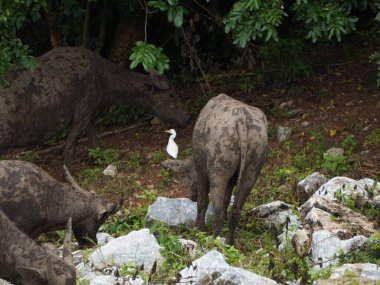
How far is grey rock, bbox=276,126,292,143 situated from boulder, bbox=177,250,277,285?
15.3 feet

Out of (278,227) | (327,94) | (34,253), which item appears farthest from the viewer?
(327,94)

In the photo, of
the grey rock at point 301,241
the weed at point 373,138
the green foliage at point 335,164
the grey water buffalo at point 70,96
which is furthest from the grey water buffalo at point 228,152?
the grey water buffalo at point 70,96

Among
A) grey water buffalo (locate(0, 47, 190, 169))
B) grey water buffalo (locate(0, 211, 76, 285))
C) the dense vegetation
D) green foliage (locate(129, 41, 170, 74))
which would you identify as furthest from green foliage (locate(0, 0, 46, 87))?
grey water buffalo (locate(0, 211, 76, 285))

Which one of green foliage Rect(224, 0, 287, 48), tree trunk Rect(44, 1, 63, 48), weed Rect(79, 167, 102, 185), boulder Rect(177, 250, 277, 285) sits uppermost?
green foliage Rect(224, 0, 287, 48)

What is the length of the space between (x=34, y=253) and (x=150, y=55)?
11.2 ft

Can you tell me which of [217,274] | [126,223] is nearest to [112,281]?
[217,274]

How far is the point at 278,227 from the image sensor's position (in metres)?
9.02

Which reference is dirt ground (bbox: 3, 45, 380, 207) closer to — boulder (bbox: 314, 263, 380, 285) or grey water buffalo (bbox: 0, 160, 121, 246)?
grey water buffalo (bbox: 0, 160, 121, 246)

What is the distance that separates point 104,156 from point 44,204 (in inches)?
139

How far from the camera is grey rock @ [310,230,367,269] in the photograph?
25.5ft

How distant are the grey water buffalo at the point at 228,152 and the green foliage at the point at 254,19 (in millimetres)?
1570

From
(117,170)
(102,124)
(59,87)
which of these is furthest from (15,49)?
(102,124)

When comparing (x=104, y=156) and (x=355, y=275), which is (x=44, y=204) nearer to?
(x=355, y=275)

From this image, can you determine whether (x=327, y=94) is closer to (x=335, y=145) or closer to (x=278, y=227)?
(x=335, y=145)
